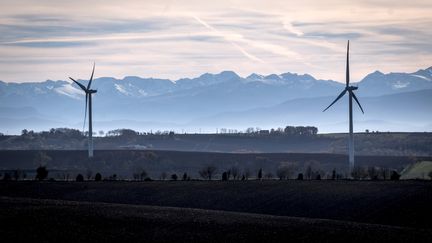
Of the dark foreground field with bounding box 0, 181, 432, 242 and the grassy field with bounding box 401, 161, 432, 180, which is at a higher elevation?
the grassy field with bounding box 401, 161, 432, 180

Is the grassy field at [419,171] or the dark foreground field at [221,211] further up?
the grassy field at [419,171]

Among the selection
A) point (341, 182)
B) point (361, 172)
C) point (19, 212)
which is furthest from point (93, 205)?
point (361, 172)

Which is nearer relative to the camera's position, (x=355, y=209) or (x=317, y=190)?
(x=355, y=209)

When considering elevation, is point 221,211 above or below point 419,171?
below

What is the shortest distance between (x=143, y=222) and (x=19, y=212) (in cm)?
863

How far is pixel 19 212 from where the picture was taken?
75.1m

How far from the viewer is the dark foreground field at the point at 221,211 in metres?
67.9

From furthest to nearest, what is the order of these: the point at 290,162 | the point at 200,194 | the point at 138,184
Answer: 1. the point at 290,162
2. the point at 138,184
3. the point at 200,194

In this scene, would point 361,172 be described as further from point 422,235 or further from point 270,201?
point 422,235

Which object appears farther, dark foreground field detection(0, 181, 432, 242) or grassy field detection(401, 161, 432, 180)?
grassy field detection(401, 161, 432, 180)

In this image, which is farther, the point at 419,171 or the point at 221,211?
the point at 419,171

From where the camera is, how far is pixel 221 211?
8769 centimetres

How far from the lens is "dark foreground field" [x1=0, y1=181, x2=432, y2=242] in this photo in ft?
223

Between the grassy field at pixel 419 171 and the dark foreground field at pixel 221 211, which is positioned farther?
the grassy field at pixel 419 171
